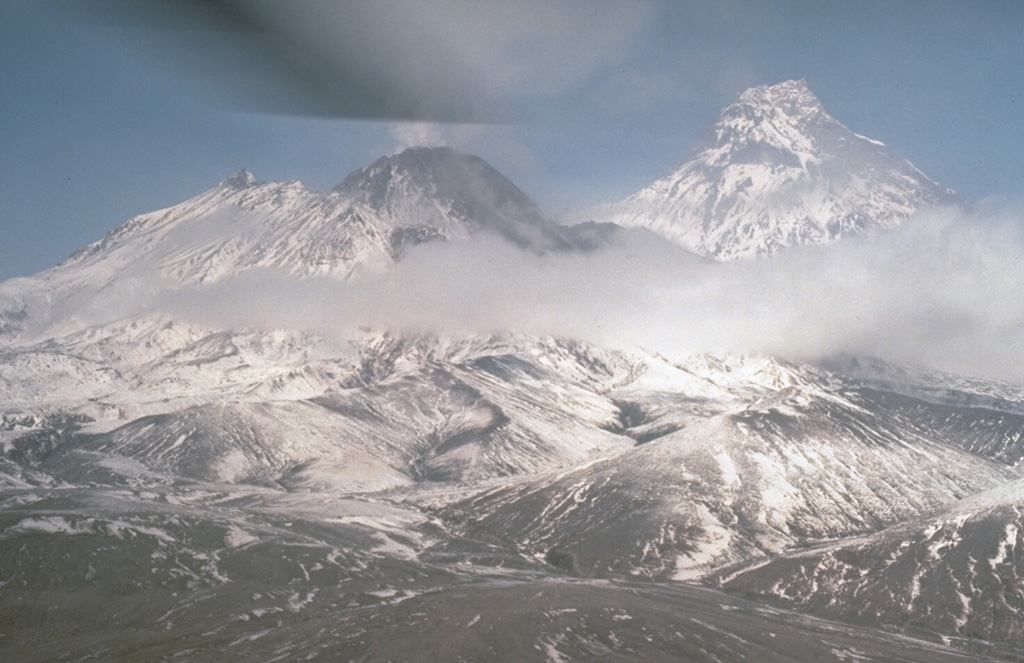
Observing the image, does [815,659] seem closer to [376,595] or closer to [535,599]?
[535,599]

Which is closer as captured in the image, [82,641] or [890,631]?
[82,641]

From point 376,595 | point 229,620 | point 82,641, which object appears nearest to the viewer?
point 82,641

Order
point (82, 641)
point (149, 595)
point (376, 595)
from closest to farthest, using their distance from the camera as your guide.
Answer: point (82, 641) → point (149, 595) → point (376, 595)

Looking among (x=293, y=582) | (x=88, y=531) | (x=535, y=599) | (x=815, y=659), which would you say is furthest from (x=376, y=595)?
(x=815, y=659)

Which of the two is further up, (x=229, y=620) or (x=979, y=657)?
(x=979, y=657)

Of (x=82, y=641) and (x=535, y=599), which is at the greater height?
(x=535, y=599)

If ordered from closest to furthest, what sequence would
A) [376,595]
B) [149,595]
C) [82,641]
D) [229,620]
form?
[82,641] < [229,620] < [149,595] < [376,595]

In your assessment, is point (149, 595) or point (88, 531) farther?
point (88, 531)

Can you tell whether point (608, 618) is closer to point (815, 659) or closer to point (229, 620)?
point (815, 659)

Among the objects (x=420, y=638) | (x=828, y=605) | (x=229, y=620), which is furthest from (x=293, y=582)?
(x=828, y=605)
